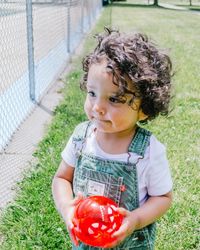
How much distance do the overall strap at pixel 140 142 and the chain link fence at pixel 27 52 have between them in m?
2.37

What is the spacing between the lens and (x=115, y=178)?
171 cm

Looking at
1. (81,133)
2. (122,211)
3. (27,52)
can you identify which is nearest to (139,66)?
(81,133)

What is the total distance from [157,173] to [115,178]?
16 centimetres

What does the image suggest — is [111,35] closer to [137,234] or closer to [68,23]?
[137,234]

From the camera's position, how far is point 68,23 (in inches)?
324

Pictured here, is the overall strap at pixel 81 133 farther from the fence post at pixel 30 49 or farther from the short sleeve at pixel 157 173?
the fence post at pixel 30 49

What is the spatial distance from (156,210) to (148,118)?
1.20ft

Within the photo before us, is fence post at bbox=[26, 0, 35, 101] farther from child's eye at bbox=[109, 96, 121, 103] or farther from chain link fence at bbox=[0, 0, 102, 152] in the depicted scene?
child's eye at bbox=[109, 96, 121, 103]

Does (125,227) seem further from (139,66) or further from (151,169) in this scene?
(139,66)

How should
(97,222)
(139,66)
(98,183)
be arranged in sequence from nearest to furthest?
(97,222) → (139,66) → (98,183)

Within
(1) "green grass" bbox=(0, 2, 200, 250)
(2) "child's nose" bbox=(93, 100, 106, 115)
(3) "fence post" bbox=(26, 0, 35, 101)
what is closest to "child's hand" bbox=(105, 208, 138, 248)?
(2) "child's nose" bbox=(93, 100, 106, 115)

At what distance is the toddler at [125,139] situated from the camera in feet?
5.29

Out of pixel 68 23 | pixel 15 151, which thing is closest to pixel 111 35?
pixel 15 151

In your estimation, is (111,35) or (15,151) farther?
(15,151)
